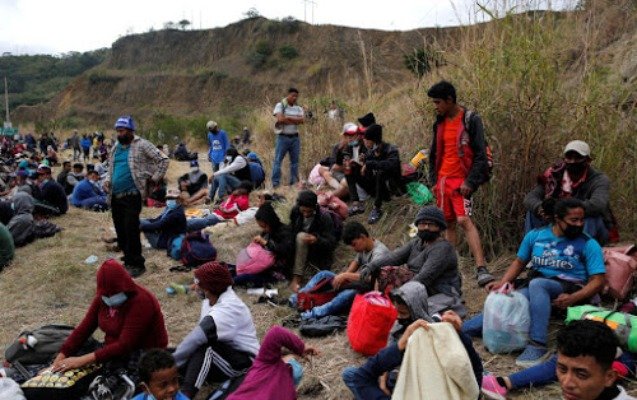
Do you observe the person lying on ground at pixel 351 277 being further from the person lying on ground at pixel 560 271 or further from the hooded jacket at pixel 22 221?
the hooded jacket at pixel 22 221

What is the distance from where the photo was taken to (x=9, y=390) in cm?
350

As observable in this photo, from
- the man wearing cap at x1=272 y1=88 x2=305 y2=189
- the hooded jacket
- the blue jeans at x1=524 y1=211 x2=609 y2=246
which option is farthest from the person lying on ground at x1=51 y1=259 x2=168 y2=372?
the man wearing cap at x1=272 y1=88 x2=305 y2=189

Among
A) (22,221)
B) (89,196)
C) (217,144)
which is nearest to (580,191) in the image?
(22,221)

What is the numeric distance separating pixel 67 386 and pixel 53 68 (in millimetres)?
87029

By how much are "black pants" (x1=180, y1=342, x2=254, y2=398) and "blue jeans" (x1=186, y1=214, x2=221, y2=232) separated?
407cm

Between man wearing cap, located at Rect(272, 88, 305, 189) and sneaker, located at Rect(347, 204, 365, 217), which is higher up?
man wearing cap, located at Rect(272, 88, 305, 189)

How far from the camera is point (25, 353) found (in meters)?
4.09

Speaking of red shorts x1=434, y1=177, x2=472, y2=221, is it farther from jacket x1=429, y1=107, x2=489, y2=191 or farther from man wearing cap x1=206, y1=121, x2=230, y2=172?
man wearing cap x1=206, y1=121, x2=230, y2=172

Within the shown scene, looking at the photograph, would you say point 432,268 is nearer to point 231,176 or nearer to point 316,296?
point 316,296

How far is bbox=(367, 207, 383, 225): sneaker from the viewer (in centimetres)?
670

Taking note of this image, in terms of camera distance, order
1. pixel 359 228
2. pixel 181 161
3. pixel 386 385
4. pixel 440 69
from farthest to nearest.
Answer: pixel 181 161
pixel 440 69
pixel 359 228
pixel 386 385

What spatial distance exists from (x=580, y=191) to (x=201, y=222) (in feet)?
16.6

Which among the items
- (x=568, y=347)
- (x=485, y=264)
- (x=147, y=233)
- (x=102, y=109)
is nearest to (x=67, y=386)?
(x=568, y=347)

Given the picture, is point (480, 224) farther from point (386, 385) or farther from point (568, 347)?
point (568, 347)
